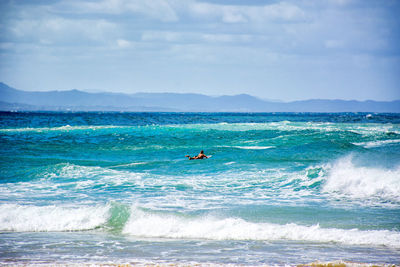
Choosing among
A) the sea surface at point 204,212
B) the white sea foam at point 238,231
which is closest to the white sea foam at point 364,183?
the sea surface at point 204,212

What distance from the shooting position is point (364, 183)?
15570 millimetres

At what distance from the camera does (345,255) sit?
877 cm

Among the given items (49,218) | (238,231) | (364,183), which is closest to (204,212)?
(238,231)

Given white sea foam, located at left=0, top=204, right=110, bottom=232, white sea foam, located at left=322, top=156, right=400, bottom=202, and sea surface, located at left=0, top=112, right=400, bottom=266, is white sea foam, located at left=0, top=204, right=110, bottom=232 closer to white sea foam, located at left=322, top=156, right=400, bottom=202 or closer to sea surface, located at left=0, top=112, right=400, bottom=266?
sea surface, located at left=0, top=112, right=400, bottom=266

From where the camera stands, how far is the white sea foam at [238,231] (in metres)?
9.94

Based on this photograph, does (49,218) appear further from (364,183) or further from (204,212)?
(364,183)

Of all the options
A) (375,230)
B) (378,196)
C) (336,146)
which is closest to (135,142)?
(336,146)

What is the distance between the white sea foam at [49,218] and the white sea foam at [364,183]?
841 centimetres

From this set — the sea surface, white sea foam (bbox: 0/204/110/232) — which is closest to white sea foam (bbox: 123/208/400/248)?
the sea surface

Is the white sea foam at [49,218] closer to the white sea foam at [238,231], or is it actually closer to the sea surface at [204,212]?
the sea surface at [204,212]

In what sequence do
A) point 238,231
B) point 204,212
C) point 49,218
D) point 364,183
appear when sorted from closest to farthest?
1. point 238,231
2. point 49,218
3. point 204,212
4. point 364,183

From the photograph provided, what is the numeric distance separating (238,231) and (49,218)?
5.36m

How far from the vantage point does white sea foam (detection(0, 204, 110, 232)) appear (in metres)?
11.6

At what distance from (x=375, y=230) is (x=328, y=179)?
642 cm
